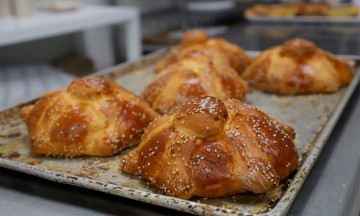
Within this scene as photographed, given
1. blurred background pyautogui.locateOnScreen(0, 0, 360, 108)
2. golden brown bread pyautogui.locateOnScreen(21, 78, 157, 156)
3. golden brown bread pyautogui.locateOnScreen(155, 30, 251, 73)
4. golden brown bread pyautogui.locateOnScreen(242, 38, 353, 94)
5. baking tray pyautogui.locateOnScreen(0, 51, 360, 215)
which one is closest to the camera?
baking tray pyautogui.locateOnScreen(0, 51, 360, 215)

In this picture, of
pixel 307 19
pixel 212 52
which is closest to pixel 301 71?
pixel 212 52

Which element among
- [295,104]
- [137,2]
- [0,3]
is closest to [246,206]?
[295,104]

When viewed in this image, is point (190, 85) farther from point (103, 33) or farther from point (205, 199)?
point (103, 33)

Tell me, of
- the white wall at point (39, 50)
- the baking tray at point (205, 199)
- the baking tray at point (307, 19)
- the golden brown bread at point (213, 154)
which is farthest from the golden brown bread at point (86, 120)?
the baking tray at point (307, 19)

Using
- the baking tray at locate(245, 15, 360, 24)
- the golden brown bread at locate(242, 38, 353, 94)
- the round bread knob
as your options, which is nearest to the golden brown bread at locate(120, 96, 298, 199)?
the round bread knob

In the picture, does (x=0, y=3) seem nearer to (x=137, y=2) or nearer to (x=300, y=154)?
(x=137, y=2)

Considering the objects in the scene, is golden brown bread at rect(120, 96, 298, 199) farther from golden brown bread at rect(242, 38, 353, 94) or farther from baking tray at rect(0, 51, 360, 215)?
golden brown bread at rect(242, 38, 353, 94)
